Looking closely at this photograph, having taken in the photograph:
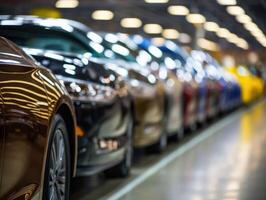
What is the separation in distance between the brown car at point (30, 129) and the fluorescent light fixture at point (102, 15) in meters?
12.1

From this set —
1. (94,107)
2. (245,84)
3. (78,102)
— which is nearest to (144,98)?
(94,107)

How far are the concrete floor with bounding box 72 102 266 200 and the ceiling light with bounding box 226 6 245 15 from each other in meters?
1.84

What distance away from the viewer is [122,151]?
26.3ft

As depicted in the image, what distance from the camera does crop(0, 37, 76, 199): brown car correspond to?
4.53 metres

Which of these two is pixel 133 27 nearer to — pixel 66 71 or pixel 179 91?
pixel 179 91

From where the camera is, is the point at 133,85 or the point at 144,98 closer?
the point at 133,85

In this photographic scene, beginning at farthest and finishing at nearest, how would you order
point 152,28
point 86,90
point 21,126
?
point 152,28 → point 86,90 → point 21,126

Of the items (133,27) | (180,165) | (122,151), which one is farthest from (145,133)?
(133,27)

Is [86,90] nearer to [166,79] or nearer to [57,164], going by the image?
[57,164]

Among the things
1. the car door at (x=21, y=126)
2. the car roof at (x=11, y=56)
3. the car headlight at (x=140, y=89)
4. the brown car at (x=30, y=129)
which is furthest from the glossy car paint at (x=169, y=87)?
the car door at (x=21, y=126)

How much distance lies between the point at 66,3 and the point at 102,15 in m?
4.13

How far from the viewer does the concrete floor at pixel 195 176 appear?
7508 mm

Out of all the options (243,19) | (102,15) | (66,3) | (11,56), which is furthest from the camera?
(102,15)

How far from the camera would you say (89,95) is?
7023mm
